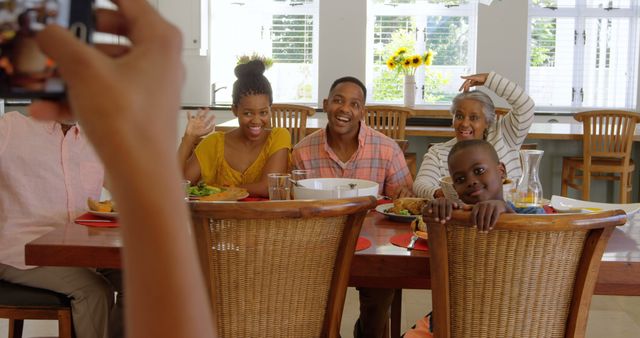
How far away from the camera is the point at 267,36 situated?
7.79 m

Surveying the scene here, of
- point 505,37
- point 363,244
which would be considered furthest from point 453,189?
point 505,37

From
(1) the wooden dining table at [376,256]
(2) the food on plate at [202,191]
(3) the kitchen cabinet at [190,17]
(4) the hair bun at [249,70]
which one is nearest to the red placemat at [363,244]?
(1) the wooden dining table at [376,256]

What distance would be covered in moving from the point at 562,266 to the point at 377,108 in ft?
11.6

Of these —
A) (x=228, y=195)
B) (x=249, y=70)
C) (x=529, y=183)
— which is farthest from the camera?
(x=249, y=70)

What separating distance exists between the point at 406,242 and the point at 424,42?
6.21 meters

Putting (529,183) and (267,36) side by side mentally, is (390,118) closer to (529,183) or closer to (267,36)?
(529,183)

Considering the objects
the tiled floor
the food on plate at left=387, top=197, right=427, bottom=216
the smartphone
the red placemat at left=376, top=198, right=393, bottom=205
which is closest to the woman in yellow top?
the red placemat at left=376, top=198, right=393, bottom=205

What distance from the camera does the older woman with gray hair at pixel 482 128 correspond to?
267 cm

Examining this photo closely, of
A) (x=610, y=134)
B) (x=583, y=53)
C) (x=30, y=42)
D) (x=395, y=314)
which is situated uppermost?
(x=583, y=53)

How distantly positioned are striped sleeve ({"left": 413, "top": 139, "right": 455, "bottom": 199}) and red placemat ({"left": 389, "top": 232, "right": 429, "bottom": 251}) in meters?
0.62

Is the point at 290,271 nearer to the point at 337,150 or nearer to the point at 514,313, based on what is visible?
the point at 514,313

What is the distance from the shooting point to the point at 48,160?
2.23 meters

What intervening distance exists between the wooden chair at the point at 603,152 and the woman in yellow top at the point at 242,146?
115 inches

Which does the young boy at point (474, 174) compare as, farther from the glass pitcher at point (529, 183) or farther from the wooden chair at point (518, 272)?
the wooden chair at point (518, 272)
